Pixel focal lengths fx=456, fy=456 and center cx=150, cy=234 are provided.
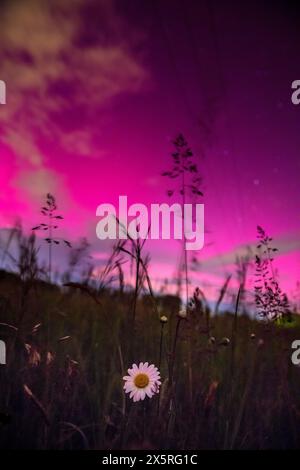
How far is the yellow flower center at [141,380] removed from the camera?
67.9 inches

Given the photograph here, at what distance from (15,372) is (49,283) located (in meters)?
0.49

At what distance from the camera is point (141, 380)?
1737 millimetres

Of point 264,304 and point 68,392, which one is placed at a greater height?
point 264,304

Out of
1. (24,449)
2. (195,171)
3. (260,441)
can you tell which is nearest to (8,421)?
(24,449)

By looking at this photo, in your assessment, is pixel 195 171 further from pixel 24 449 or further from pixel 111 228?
pixel 24 449

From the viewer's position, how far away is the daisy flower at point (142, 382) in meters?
1.70

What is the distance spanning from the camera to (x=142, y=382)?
68.2 inches

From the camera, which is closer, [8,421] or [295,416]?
[8,421]

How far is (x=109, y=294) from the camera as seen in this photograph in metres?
3.54

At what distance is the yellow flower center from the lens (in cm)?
172

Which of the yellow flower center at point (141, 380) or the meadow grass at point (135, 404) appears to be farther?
the yellow flower center at point (141, 380)

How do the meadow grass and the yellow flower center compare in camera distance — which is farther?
the yellow flower center

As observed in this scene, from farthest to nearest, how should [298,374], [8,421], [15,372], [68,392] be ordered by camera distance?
[298,374], [15,372], [68,392], [8,421]

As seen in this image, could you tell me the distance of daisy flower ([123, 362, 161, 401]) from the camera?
1.70 m
